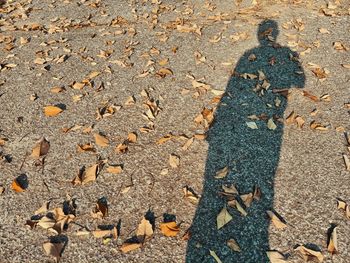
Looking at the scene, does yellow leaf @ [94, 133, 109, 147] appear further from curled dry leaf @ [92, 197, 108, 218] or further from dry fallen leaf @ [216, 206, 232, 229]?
dry fallen leaf @ [216, 206, 232, 229]

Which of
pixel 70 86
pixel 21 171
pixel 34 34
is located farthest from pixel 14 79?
pixel 21 171

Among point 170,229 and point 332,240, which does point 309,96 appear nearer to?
point 332,240

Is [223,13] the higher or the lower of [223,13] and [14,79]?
the higher

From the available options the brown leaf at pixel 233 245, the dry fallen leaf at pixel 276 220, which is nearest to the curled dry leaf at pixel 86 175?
the brown leaf at pixel 233 245

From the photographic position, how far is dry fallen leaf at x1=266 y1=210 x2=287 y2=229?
2715mm

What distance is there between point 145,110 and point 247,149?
49.4 inches

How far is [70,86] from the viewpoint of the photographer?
14.8ft

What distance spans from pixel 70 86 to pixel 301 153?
9.49 feet

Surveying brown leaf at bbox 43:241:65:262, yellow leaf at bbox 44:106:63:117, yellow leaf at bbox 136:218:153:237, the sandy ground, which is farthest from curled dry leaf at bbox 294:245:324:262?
yellow leaf at bbox 44:106:63:117

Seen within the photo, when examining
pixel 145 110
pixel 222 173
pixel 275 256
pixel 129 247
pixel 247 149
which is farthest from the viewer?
pixel 145 110

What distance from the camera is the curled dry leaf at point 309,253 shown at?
8.25 ft

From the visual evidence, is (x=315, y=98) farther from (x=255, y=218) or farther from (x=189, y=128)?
(x=255, y=218)

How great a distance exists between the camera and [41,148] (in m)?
3.58

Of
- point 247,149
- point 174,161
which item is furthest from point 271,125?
point 174,161
